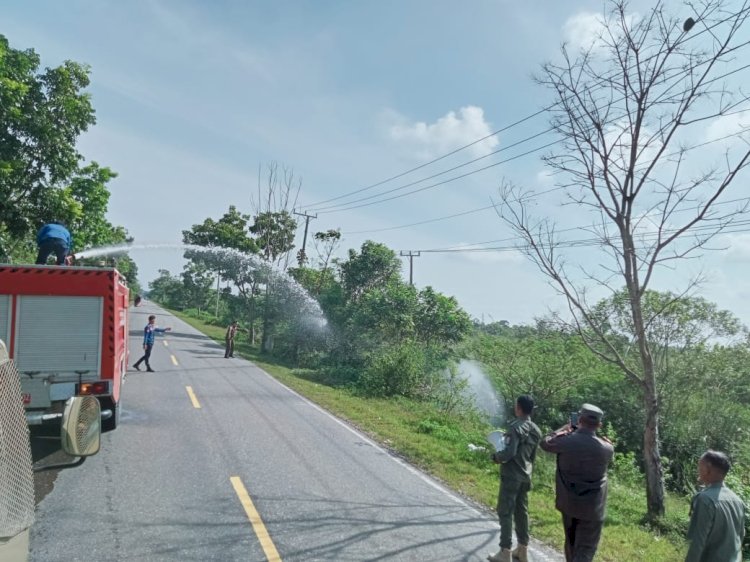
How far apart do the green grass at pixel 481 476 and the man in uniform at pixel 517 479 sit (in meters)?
0.89

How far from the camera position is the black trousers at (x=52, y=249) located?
32.6 feet

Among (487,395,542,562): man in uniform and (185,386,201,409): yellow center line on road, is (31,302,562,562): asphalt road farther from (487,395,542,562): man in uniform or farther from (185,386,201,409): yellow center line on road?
(185,386,201,409): yellow center line on road

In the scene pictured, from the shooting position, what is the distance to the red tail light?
25.4 feet

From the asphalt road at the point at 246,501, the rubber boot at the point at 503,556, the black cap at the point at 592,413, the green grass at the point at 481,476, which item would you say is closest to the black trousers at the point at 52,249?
the asphalt road at the point at 246,501

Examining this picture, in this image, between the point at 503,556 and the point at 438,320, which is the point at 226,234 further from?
the point at 503,556

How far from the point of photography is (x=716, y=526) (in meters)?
3.59

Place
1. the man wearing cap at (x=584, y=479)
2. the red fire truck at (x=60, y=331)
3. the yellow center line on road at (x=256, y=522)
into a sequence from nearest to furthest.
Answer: the man wearing cap at (x=584, y=479)
the yellow center line on road at (x=256, y=522)
the red fire truck at (x=60, y=331)

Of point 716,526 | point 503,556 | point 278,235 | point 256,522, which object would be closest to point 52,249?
point 256,522

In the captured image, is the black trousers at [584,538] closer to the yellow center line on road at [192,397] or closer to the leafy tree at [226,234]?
the yellow center line on road at [192,397]

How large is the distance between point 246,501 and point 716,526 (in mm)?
4750

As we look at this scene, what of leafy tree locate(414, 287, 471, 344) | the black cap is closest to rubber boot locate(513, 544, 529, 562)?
the black cap

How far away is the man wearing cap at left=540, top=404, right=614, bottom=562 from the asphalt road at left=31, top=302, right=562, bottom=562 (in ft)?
3.05

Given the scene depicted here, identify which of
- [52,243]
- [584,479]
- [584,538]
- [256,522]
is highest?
[52,243]

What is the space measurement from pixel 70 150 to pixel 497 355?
14.1m
